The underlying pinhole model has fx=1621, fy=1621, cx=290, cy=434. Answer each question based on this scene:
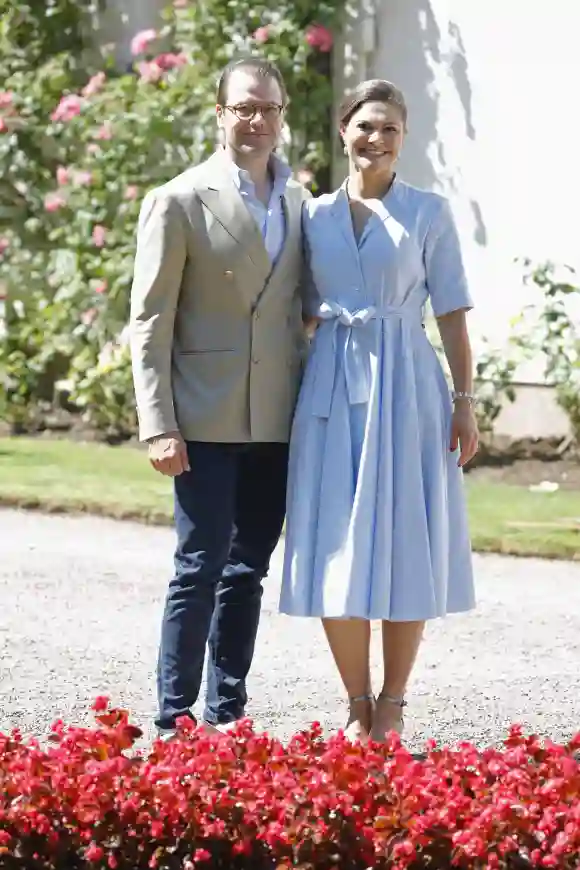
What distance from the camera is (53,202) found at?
36.2ft

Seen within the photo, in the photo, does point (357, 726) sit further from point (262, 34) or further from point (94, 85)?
point (94, 85)

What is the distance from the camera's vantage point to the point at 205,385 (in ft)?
13.4

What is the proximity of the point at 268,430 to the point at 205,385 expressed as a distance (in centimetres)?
20

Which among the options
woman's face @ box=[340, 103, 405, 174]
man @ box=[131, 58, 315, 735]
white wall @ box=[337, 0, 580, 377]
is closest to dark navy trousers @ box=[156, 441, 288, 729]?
man @ box=[131, 58, 315, 735]

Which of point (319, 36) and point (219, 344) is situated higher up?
point (319, 36)

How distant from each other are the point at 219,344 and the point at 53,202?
7.24m

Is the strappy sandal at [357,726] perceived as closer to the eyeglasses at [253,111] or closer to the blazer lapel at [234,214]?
the blazer lapel at [234,214]

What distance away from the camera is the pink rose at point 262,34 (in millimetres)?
10336

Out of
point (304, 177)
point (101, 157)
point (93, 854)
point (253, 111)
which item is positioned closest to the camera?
point (93, 854)

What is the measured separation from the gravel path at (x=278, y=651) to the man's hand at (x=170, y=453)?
0.85 m

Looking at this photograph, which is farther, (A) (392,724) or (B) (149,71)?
(B) (149,71)

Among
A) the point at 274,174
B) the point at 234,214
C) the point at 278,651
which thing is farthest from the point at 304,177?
the point at 234,214

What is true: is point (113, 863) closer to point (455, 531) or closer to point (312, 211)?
point (455, 531)

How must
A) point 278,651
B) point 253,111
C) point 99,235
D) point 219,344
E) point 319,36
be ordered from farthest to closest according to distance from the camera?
point 99,235 < point 319,36 < point 278,651 < point 219,344 < point 253,111
